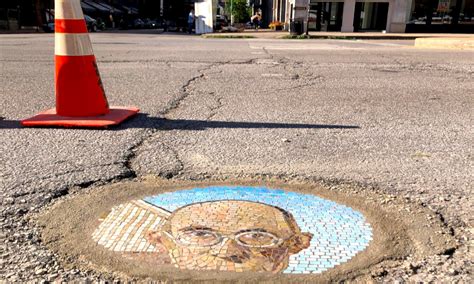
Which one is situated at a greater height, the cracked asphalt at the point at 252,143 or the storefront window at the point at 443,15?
the storefront window at the point at 443,15

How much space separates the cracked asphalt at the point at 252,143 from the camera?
243 centimetres

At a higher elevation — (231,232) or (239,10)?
(239,10)

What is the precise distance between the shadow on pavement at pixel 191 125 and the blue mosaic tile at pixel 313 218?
174 centimetres

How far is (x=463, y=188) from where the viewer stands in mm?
3053

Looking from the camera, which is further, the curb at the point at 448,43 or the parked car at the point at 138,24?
the parked car at the point at 138,24

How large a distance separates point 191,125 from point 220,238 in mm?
2546

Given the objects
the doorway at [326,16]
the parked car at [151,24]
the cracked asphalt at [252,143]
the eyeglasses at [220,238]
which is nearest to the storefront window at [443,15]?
the doorway at [326,16]

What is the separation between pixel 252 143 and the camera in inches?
160

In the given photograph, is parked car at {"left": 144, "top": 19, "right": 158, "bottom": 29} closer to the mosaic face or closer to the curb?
the curb

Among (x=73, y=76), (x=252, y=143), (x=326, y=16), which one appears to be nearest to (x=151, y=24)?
(x=326, y=16)

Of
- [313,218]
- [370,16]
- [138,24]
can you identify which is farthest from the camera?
[138,24]

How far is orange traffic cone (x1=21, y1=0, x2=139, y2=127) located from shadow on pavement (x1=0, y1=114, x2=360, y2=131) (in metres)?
0.15

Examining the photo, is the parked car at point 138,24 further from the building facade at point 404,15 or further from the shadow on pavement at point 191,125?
the shadow on pavement at point 191,125

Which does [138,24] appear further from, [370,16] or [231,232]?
[231,232]
